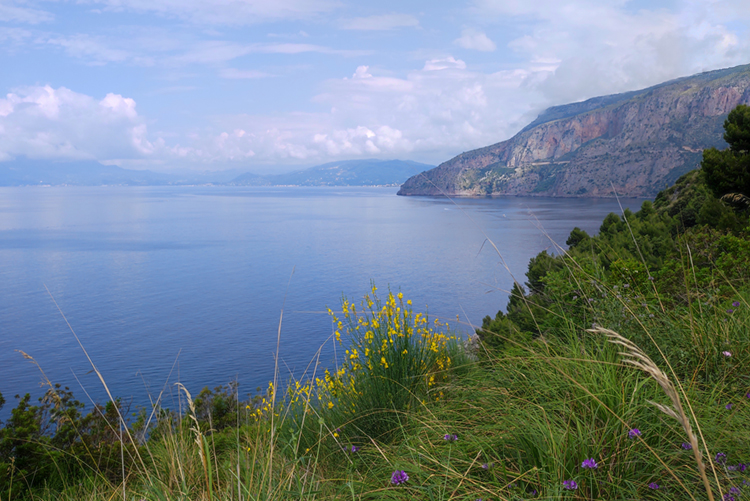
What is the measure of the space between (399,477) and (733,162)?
22.9 meters

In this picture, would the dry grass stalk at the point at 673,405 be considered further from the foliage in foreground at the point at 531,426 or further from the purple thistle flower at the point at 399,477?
the purple thistle flower at the point at 399,477

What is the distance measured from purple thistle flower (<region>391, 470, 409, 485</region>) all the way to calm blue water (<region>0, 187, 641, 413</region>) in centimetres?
222

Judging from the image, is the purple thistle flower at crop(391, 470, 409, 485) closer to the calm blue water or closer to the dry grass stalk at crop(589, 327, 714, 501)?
the dry grass stalk at crop(589, 327, 714, 501)

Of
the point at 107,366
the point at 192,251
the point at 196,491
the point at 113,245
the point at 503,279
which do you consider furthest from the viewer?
the point at 113,245

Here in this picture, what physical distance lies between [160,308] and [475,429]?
36970 mm

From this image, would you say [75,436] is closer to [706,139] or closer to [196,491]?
[196,491]

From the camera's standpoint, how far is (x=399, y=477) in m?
2.38

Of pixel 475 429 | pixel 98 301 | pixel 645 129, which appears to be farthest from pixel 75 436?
pixel 645 129

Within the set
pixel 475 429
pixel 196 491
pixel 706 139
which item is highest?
pixel 706 139

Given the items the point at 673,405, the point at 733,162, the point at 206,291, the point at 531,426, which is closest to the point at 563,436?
the point at 531,426

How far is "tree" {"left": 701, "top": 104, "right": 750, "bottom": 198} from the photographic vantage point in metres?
19.8

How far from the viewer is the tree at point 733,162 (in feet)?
64.8

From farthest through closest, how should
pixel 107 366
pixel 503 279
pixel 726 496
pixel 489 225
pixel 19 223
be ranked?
1. pixel 19 223
2. pixel 489 225
3. pixel 503 279
4. pixel 107 366
5. pixel 726 496

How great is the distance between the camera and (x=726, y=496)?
2.04 meters
